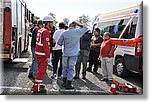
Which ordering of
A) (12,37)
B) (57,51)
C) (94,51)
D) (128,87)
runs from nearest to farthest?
(128,87)
(57,51)
(12,37)
(94,51)

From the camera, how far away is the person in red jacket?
382 cm

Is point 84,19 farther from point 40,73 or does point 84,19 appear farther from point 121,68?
point 121,68

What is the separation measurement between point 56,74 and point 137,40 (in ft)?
4.68

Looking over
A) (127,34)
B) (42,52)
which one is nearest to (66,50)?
(42,52)

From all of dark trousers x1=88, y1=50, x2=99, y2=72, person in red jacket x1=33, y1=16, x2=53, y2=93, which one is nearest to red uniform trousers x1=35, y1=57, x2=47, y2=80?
person in red jacket x1=33, y1=16, x2=53, y2=93

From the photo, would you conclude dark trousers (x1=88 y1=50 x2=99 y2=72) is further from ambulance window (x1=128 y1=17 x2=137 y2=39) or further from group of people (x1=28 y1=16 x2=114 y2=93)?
ambulance window (x1=128 y1=17 x2=137 y2=39)

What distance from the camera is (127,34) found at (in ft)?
15.1

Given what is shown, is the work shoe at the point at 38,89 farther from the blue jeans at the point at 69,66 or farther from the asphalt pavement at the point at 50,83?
the blue jeans at the point at 69,66

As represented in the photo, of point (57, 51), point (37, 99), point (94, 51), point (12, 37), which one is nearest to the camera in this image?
point (37, 99)

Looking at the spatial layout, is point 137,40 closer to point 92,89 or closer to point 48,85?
point 92,89

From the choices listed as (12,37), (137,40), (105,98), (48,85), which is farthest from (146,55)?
(12,37)

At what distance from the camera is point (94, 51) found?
5301mm

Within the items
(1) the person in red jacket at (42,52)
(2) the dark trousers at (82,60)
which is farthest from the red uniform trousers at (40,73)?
(2) the dark trousers at (82,60)

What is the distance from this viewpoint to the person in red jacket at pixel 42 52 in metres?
3.82
